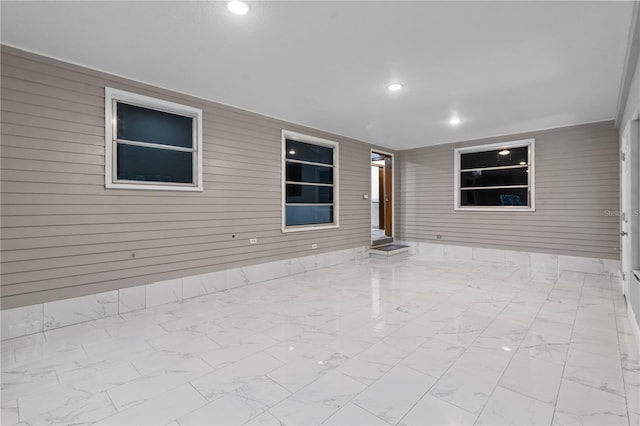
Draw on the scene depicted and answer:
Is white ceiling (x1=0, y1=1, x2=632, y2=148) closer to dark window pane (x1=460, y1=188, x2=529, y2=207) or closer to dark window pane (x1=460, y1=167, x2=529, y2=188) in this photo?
dark window pane (x1=460, y1=167, x2=529, y2=188)

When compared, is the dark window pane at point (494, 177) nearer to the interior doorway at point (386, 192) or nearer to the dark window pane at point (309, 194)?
the interior doorway at point (386, 192)

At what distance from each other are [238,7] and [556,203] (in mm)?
6733

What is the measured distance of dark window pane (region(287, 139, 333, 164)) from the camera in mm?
6297

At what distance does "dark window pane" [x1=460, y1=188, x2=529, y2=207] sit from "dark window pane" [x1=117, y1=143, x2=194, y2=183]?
6.24m

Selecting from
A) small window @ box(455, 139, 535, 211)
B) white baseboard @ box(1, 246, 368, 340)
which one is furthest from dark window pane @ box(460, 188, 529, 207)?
→ white baseboard @ box(1, 246, 368, 340)

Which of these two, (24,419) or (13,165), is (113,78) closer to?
(13,165)

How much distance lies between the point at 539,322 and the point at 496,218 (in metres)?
4.07

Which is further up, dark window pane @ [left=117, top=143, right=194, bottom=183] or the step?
dark window pane @ [left=117, top=143, right=194, bottom=183]

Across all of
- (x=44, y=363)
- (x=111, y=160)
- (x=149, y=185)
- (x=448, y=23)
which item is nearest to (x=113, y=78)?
(x=111, y=160)

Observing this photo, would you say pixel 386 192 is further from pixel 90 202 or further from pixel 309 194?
pixel 90 202

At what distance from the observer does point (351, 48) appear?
3.25m

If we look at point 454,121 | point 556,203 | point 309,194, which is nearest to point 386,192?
point 309,194

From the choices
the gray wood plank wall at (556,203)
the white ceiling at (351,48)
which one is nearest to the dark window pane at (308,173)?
the white ceiling at (351,48)

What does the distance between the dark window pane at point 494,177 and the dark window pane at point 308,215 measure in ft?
11.3
